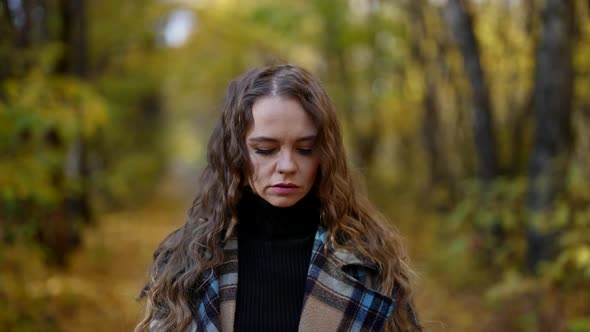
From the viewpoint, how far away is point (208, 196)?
95.7 inches

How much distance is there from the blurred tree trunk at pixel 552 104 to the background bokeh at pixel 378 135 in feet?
0.05

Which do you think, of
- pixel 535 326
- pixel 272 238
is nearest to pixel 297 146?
pixel 272 238

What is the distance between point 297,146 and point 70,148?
8615 millimetres

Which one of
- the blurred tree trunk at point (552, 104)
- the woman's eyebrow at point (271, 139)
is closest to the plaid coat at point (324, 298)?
the woman's eyebrow at point (271, 139)

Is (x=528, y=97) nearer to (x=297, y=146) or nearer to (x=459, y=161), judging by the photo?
(x=459, y=161)

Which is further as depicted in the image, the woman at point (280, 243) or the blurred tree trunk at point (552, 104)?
the blurred tree trunk at point (552, 104)

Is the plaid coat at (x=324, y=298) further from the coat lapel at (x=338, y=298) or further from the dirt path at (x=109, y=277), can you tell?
the dirt path at (x=109, y=277)

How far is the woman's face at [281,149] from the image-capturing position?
2170 millimetres

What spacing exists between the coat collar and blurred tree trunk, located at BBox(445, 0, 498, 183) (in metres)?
5.48

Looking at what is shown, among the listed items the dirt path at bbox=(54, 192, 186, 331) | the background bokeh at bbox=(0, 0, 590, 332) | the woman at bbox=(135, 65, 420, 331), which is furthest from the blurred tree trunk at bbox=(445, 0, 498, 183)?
the woman at bbox=(135, 65, 420, 331)

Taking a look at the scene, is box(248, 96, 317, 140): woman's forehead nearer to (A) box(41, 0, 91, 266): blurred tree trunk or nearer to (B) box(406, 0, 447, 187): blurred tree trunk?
(A) box(41, 0, 91, 266): blurred tree trunk

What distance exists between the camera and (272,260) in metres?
2.29

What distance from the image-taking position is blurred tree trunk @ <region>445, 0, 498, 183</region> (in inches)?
282

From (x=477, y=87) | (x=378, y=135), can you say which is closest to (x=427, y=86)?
(x=378, y=135)
